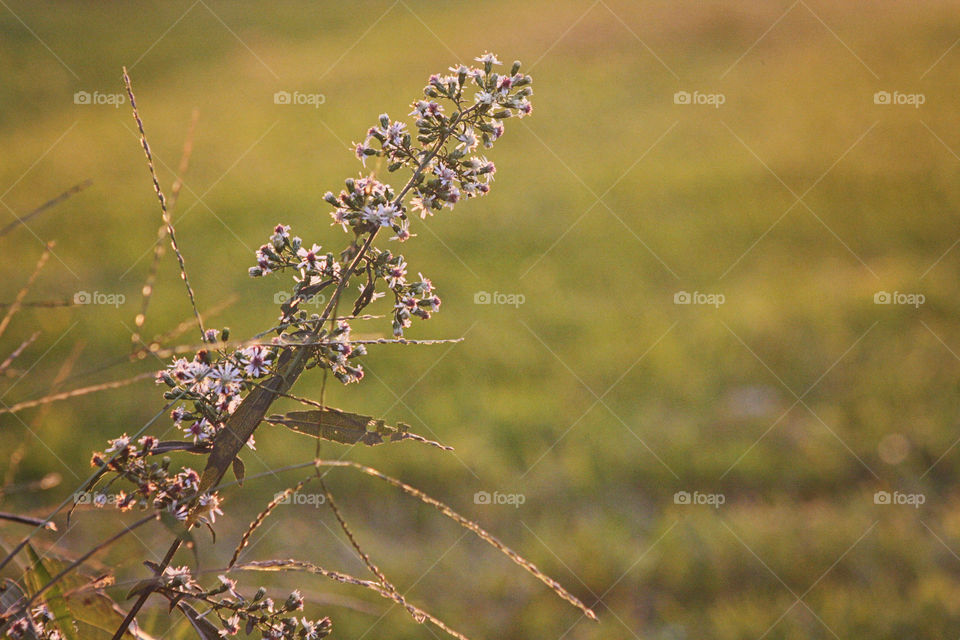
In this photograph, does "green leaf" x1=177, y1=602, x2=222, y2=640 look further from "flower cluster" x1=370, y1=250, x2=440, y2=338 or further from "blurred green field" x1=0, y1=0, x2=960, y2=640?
"flower cluster" x1=370, y1=250, x2=440, y2=338

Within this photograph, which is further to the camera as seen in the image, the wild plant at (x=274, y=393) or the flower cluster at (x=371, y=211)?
the flower cluster at (x=371, y=211)

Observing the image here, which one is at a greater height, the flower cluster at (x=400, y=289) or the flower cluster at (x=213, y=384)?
the flower cluster at (x=400, y=289)

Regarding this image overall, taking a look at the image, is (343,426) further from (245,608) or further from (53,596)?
(53,596)

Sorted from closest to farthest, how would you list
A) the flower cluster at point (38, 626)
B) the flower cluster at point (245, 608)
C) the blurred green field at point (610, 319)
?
the flower cluster at point (38, 626) → the flower cluster at point (245, 608) → the blurred green field at point (610, 319)

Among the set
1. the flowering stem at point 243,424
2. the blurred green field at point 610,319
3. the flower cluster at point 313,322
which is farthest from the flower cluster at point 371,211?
the blurred green field at point 610,319

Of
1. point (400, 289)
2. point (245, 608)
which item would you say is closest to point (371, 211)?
point (400, 289)

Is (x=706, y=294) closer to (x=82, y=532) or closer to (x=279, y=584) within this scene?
(x=279, y=584)

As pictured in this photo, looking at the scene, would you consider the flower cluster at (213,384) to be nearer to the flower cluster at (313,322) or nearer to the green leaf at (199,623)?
the flower cluster at (313,322)

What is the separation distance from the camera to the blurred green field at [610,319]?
11.8 feet

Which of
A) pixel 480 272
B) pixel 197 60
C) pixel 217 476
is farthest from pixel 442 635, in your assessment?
pixel 197 60

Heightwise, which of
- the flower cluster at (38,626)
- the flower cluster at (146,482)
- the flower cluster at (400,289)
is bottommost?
the flower cluster at (38,626)

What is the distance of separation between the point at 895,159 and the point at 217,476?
8612mm

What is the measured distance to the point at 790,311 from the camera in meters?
5.67

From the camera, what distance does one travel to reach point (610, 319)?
18.5ft
